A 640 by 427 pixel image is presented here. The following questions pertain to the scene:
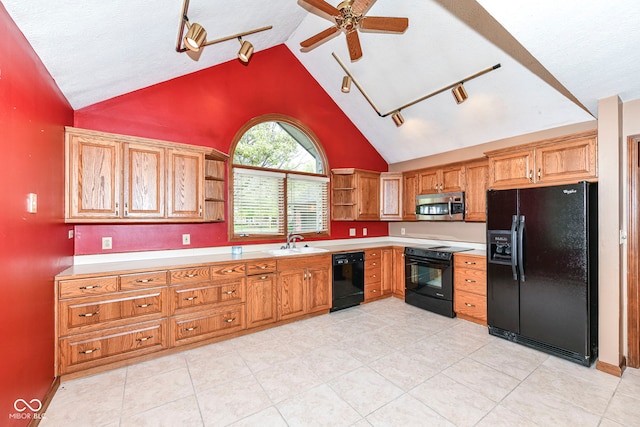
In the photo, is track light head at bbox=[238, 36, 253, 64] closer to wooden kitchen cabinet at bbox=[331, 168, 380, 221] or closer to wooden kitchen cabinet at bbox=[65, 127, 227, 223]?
wooden kitchen cabinet at bbox=[65, 127, 227, 223]

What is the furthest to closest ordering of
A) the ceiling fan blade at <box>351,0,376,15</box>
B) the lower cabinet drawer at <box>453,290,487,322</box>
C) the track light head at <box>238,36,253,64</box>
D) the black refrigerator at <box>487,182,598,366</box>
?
the lower cabinet drawer at <box>453,290,487,322</box>, the track light head at <box>238,36,253,64</box>, the black refrigerator at <box>487,182,598,366</box>, the ceiling fan blade at <box>351,0,376,15</box>

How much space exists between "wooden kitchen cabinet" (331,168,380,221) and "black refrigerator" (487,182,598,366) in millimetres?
1948

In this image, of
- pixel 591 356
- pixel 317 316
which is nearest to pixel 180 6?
pixel 317 316

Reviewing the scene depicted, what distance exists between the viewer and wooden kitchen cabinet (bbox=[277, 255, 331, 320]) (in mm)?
3549

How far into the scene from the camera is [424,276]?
163 inches

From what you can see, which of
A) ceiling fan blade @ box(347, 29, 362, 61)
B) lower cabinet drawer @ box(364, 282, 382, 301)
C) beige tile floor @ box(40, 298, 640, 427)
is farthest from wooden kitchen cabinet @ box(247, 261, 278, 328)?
ceiling fan blade @ box(347, 29, 362, 61)

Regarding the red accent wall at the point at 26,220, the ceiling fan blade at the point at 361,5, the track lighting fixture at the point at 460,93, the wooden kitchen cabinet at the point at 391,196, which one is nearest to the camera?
the red accent wall at the point at 26,220

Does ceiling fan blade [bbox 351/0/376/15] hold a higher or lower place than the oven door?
higher

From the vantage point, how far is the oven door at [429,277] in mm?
3861

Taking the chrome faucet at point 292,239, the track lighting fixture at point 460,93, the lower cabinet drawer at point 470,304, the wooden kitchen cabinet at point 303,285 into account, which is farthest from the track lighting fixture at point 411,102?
the lower cabinet drawer at point 470,304

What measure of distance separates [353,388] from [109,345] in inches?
86.8

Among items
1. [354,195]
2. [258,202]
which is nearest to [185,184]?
[258,202]

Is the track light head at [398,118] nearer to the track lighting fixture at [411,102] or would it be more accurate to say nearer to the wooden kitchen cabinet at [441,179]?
the track lighting fixture at [411,102]

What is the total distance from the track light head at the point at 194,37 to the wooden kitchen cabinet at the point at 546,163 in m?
3.42
